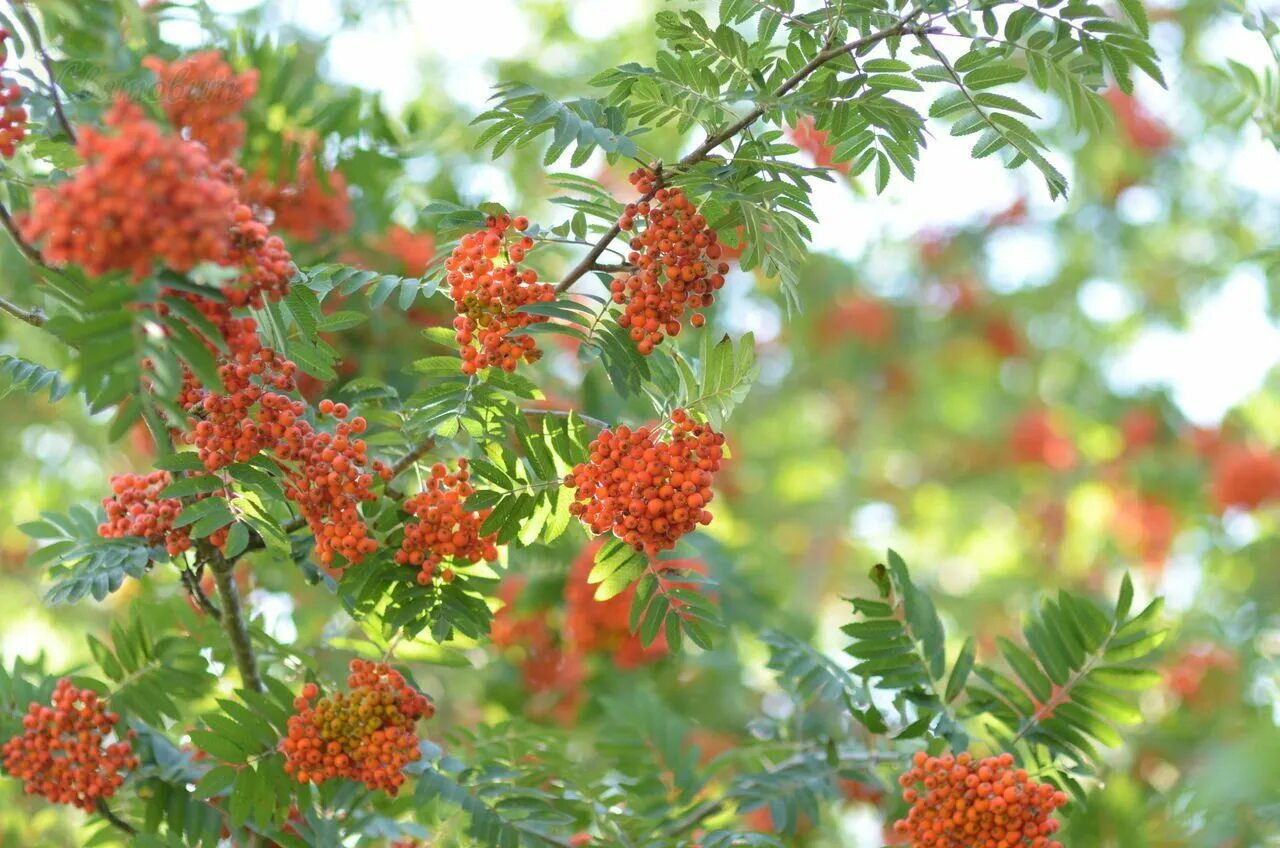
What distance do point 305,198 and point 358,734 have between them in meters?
2.09

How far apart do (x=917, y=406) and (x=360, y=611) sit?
7.08m

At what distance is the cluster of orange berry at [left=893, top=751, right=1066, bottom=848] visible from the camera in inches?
92.1

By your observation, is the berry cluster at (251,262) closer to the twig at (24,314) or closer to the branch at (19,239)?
the branch at (19,239)

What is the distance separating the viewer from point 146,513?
2.33 meters

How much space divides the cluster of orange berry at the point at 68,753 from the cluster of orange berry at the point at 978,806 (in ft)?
4.94

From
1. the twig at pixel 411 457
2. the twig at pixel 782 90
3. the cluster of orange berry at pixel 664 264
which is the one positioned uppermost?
the twig at pixel 782 90

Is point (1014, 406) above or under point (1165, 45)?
under

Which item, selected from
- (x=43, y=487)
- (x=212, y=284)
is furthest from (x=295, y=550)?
(x=43, y=487)

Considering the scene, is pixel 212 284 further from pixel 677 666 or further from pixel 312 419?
pixel 677 666

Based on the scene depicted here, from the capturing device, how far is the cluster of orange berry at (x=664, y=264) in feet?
7.24

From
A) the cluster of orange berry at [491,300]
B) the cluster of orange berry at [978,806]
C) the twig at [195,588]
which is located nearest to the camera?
the cluster of orange berry at [491,300]

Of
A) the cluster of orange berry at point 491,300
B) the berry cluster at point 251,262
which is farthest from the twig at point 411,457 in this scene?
the berry cluster at point 251,262

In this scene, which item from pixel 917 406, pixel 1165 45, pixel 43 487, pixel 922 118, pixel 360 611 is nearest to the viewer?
pixel 922 118

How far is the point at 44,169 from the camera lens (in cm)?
383
